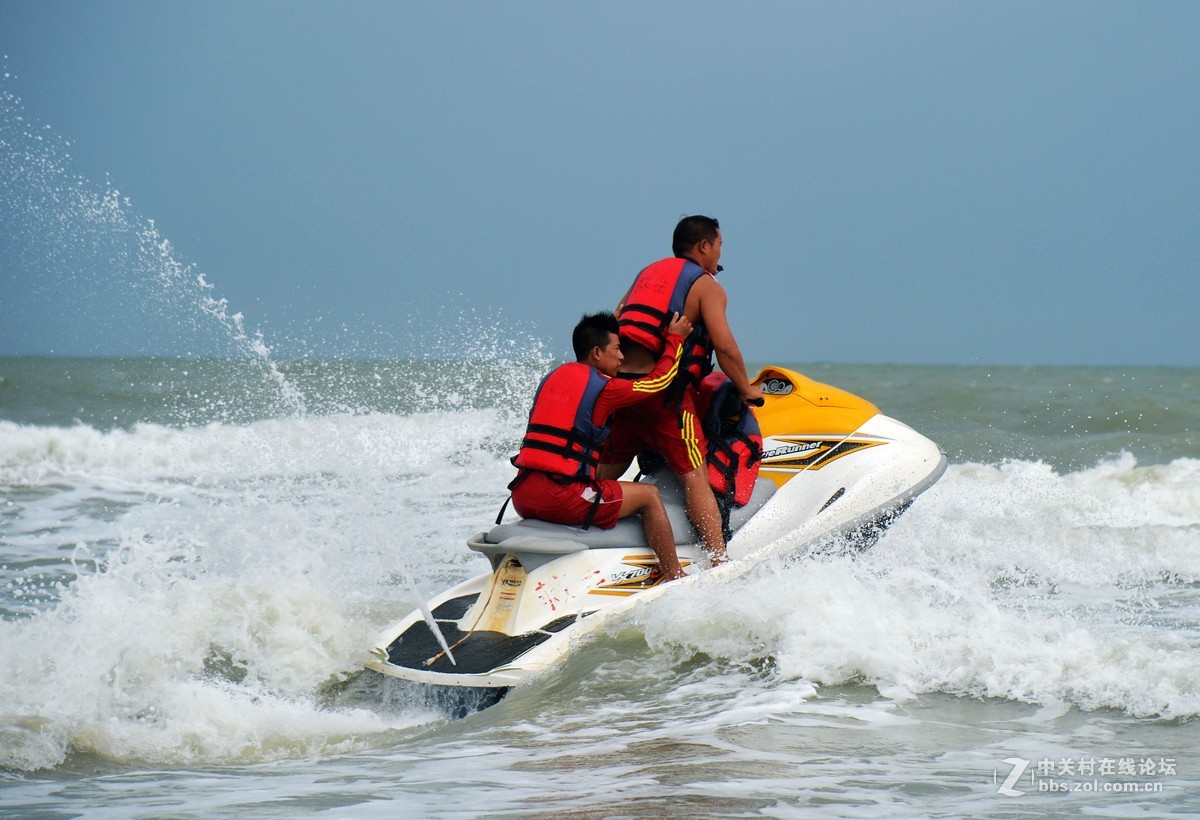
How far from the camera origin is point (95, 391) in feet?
69.2

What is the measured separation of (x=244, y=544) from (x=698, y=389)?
136 inches

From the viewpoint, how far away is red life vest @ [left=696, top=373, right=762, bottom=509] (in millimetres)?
5316

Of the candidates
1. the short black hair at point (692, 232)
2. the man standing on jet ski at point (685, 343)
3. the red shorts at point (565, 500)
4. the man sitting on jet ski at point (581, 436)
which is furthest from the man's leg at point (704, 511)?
the short black hair at point (692, 232)

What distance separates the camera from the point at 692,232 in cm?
522

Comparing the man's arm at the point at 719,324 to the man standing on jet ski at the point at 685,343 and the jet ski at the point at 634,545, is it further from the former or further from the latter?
the jet ski at the point at 634,545

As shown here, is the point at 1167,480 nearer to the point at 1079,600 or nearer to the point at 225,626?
the point at 1079,600

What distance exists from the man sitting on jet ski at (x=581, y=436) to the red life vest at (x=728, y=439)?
1.72ft

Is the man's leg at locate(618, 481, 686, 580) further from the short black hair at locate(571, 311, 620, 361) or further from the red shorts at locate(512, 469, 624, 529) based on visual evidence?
the short black hair at locate(571, 311, 620, 361)

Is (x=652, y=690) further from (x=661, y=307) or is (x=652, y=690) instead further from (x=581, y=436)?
(x=661, y=307)

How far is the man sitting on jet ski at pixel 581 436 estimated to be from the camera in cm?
465

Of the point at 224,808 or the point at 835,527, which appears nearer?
the point at 224,808

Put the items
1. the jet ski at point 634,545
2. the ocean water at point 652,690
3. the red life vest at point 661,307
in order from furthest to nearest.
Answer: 1. the red life vest at point 661,307
2. the jet ski at point 634,545
3. the ocean water at point 652,690

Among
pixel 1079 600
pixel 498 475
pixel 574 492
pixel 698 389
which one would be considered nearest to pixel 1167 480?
pixel 1079 600

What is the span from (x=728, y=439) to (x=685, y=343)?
527mm
